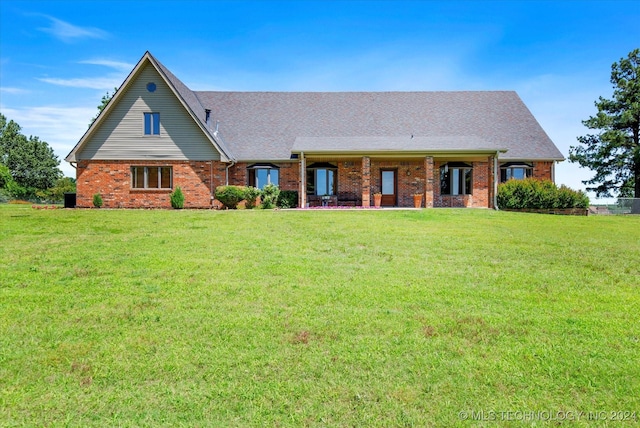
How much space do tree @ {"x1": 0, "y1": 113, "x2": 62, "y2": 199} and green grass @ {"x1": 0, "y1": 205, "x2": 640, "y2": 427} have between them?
60098 mm

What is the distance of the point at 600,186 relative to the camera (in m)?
34.3

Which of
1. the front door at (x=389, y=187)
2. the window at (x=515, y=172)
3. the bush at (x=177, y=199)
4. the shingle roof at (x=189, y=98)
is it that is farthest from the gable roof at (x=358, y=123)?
the bush at (x=177, y=199)

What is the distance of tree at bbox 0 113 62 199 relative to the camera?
58.2m

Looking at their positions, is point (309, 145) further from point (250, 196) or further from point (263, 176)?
point (250, 196)

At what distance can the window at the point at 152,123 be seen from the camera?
76.6 ft

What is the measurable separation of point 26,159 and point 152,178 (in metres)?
47.0

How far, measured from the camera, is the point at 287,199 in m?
23.8

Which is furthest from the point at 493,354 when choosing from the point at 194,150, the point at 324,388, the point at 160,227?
the point at 194,150

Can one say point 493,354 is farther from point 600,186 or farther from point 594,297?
point 600,186

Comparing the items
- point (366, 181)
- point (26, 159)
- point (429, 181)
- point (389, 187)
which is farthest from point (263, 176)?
point (26, 159)

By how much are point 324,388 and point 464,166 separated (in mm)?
23873

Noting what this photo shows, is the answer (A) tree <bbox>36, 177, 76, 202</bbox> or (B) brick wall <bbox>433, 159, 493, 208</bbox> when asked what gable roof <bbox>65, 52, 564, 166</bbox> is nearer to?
(B) brick wall <bbox>433, 159, 493, 208</bbox>

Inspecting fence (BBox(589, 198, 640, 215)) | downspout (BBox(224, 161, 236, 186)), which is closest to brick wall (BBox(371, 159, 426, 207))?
downspout (BBox(224, 161, 236, 186))

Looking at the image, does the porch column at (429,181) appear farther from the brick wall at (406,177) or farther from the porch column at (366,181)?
the porch column at (366,181)
